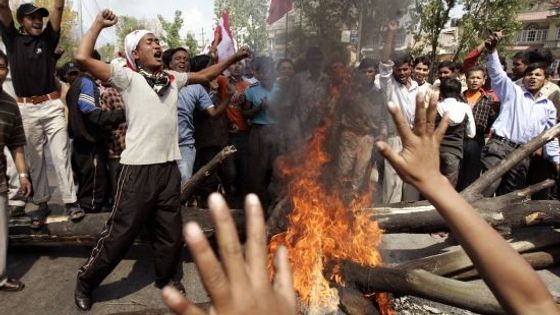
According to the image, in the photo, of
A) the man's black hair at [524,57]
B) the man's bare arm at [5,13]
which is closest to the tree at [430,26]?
the man's black hair at [524,57]

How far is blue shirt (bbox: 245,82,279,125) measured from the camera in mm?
5870

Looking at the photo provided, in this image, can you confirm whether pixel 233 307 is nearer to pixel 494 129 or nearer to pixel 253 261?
pixel 253 261

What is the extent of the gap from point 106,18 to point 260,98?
2.90 m

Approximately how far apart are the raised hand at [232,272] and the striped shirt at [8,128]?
12.0 feet

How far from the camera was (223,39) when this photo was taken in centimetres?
668

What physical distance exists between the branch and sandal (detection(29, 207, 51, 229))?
4565 millimetres

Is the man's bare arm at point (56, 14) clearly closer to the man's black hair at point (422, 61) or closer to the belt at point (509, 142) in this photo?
the man's black hair at point (422, 61)

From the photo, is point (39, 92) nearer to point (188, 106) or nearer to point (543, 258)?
point (188, 106)

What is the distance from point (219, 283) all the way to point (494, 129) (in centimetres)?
556

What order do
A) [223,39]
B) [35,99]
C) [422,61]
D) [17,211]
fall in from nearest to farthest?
[35,99], [17,211], [422,61], [223,39]

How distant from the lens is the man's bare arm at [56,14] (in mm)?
4582

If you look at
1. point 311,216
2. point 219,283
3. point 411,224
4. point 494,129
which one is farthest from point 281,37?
point 219,283

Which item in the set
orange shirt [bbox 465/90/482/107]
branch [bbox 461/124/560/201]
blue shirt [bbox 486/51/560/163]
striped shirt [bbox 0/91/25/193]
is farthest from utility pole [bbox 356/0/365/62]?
striped shirt [bbox 0/91/25/193]

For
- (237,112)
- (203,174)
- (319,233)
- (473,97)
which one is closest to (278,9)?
(203,174)
